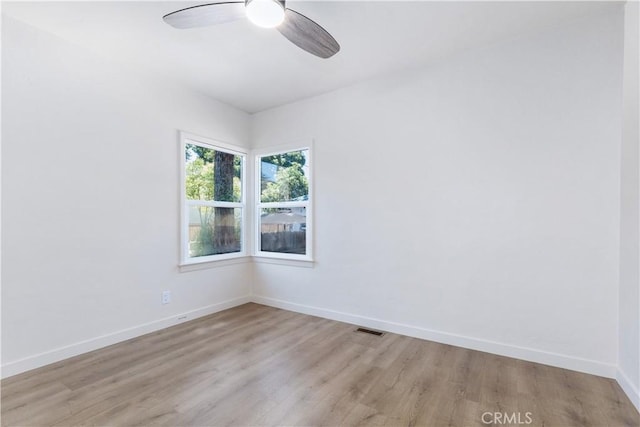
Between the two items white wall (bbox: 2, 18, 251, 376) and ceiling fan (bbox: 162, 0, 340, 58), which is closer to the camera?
ceiling fan (bbox: 162, 0, 340, 58)

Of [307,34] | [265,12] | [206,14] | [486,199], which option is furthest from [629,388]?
[206,14]

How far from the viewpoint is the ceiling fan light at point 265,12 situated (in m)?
1.65

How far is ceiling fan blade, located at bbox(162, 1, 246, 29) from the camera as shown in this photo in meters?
1.72

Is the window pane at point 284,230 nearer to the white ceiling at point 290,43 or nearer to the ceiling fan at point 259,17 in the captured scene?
the white ceiling at point 290,43

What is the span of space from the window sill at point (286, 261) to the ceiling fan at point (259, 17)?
2.36 meters

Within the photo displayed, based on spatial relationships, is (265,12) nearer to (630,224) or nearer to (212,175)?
(212,175)

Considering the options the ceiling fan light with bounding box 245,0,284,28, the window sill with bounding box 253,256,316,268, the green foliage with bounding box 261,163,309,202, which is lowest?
the window sill with bounding box 253,256,316,268

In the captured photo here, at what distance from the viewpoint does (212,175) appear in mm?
3688

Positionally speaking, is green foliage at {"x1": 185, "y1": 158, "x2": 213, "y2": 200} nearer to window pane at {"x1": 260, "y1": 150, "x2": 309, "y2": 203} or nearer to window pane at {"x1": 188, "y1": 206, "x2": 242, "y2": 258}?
window pane at {"x1": 188, "y1": 206, "x2": 242, "y2": 258}

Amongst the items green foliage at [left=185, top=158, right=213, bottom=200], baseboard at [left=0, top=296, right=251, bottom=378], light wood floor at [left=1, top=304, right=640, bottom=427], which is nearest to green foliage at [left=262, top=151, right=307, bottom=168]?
green foliage at [left=185, top=158, right=213, bottom=200]

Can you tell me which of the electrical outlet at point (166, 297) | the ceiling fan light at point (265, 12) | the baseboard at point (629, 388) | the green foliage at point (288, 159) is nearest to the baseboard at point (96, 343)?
the electrical outlet at point (166, 297)

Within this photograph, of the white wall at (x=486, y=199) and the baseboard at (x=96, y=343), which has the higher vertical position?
the white wall at (x=486, y=199)

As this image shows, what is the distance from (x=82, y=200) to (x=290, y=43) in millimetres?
2196

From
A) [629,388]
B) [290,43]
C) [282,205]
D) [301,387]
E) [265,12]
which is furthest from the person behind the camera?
[282,205]
